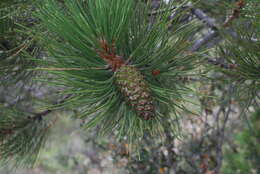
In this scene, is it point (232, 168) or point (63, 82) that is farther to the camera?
point (232, 168)

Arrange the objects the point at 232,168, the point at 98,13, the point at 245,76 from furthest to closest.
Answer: the point at 232,168 < the point at 245,76 < the point at 98,13

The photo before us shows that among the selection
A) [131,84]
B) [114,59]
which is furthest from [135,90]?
[114,59]

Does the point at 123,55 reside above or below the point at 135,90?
above

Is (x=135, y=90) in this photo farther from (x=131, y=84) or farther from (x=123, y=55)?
(x=123, y=55)

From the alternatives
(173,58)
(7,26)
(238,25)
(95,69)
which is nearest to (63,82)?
(95,69)

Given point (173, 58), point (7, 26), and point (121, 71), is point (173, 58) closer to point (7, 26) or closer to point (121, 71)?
point (121, 71)

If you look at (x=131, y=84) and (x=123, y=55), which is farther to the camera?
(x=123, y=55)
